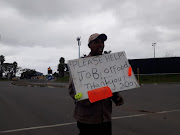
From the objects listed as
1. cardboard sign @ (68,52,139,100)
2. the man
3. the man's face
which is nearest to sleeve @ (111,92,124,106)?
the man

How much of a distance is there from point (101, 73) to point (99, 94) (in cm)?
32

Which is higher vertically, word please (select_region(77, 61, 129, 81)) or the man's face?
the man's face

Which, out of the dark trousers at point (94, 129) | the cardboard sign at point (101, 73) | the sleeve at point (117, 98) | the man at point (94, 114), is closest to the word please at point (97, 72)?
the cardboard sign at point (101, 73)

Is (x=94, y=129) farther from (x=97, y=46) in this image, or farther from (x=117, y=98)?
(x=97, y=46)

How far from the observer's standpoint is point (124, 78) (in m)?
2.46

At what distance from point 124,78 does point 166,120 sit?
4.37 m

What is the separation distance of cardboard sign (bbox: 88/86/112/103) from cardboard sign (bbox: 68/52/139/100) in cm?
6

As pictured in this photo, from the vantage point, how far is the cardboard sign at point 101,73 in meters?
2.33

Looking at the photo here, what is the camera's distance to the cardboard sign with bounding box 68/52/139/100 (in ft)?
7.64

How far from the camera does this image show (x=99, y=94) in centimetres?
221

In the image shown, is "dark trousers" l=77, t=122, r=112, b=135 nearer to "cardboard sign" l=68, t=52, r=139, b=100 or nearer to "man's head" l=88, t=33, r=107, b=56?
"cardboard sign" l=68, t=52, r=139, b=100

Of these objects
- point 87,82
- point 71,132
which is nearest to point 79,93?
point 87,82

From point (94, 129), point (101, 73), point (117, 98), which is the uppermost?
point (101, 73)

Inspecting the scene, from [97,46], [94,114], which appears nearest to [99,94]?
[94,114]
